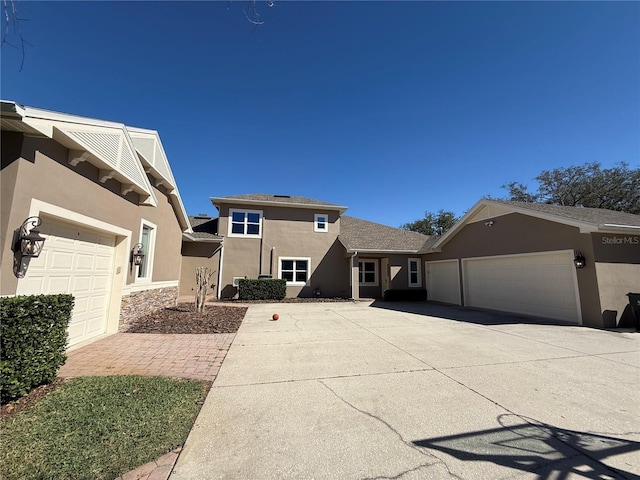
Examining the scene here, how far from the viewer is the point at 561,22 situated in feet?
23.2

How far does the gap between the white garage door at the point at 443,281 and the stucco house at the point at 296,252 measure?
0.69 metres

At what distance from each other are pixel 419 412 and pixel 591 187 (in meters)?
33.3

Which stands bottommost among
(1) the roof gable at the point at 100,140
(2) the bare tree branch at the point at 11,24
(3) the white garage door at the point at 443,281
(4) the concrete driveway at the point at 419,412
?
(4) the concrete driveway at the point at 419,412

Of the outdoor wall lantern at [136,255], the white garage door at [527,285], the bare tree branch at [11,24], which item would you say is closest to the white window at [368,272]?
the white garage door at [527,285]

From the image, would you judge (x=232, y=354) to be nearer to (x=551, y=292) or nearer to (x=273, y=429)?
(x=273, y=429)

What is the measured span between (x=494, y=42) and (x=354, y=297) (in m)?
12.0

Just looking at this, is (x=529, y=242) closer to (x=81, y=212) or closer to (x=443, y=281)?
(x=443, y=281)

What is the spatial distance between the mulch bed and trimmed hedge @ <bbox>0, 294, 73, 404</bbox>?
11.8 feet

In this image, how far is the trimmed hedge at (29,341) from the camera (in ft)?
10.3

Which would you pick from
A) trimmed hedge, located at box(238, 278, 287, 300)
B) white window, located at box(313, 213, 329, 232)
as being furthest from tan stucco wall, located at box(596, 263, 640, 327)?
trimmed hedge, located at box(238, 278, 287, 300)

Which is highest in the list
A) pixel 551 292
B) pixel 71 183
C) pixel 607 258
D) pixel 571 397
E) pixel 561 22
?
pixel 561 22

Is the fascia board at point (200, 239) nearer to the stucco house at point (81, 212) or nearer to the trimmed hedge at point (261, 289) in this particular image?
the trimmed hedge at point (261, 289)

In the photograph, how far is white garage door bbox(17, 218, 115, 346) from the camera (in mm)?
4641

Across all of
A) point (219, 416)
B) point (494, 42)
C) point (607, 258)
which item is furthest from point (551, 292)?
point (219, 416)
